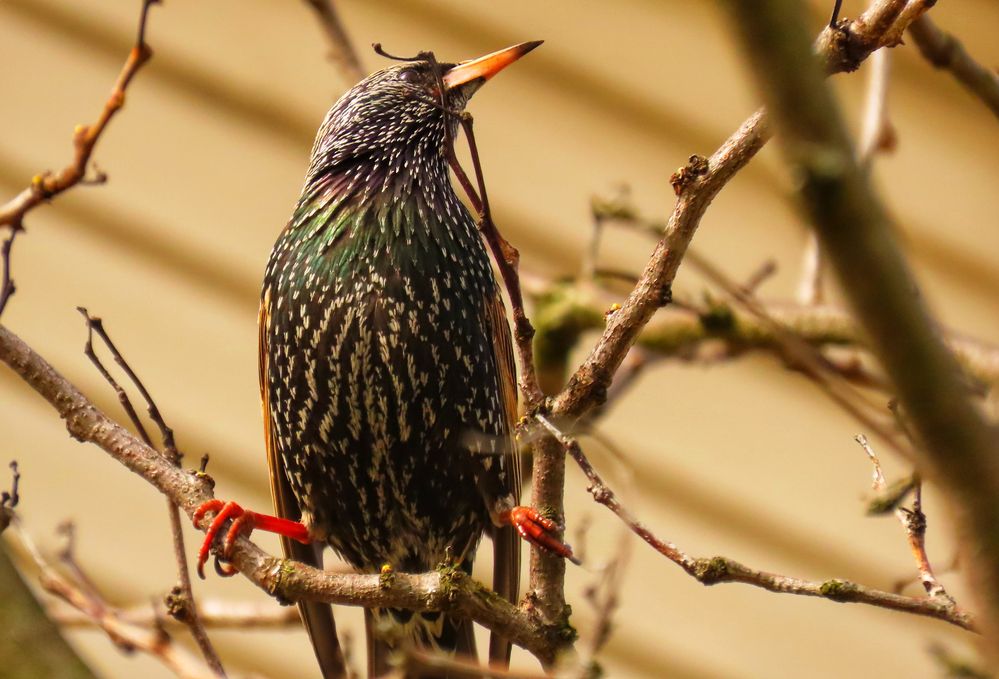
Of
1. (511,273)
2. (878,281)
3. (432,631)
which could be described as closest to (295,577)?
(511,273)

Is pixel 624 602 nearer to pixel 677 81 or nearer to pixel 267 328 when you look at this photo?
pixel 677 81

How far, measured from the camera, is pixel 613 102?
4184 millimetres

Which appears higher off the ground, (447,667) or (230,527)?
(230,527)

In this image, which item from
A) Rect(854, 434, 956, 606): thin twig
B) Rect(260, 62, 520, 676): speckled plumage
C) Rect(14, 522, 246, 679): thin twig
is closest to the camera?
Rect(854, 434, 956, 606): thin twig

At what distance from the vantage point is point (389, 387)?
286cm

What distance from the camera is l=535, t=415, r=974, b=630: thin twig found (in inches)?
65.4

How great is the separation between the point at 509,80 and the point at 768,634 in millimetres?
2345

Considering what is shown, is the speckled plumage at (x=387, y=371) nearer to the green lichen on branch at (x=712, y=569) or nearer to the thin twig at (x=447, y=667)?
the thin twig at (x=447, y=667)

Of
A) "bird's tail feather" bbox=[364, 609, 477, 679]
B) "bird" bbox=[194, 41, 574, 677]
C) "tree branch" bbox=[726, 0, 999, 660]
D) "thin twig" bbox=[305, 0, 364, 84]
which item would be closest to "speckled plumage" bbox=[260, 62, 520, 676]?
"bird" bbox=[194, 41, 574, 677]

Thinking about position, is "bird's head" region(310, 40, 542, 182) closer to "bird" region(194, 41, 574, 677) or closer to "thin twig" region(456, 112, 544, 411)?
"bird" region(194, 41, 574, 677)

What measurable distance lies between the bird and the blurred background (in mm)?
944

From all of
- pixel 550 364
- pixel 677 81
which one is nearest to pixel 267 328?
pixel 550 364

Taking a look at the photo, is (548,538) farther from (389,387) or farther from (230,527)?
(389,387)

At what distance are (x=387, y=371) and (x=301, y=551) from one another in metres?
0.59
